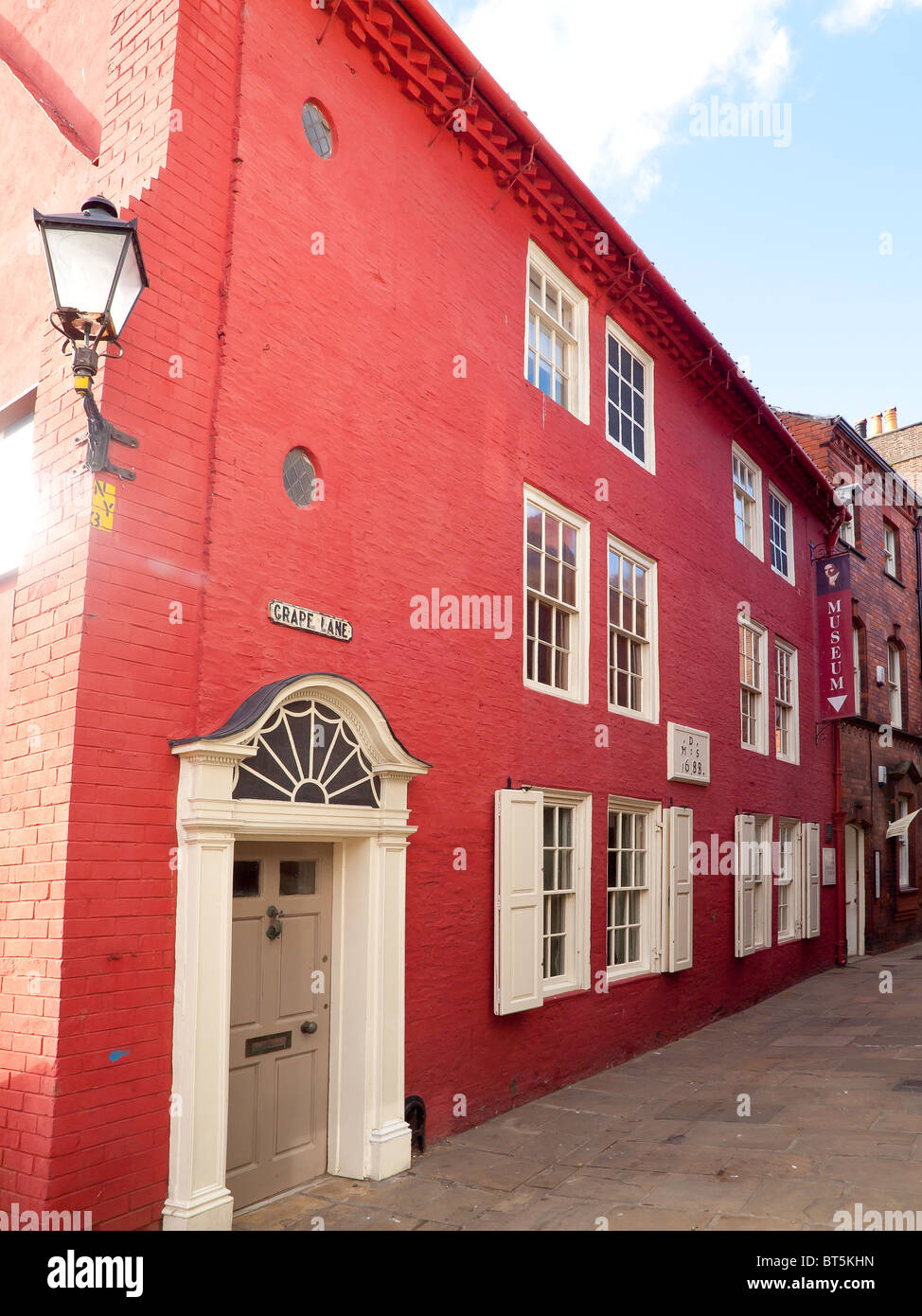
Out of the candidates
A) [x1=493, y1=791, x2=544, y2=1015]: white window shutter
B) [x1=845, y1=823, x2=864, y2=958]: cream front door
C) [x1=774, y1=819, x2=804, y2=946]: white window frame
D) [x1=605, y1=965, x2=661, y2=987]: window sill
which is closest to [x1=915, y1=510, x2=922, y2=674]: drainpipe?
[x1=845, y1=823, x2=864, y2=958]: cream front door

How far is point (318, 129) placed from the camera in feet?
22.4

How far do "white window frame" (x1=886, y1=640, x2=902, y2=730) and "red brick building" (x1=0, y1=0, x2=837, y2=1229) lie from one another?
11.6 m

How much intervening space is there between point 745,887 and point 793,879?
279cm

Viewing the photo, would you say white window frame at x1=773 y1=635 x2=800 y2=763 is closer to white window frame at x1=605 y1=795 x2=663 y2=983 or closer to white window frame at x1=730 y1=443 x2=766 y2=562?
white window frame at x1=730 y1=443 x2=766 y2=562

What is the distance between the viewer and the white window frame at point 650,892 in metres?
10.2

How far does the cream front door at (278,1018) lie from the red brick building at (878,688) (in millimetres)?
13510

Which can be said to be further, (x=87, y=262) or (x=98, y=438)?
(x=98, y=438)

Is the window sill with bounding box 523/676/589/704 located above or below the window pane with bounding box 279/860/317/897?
above

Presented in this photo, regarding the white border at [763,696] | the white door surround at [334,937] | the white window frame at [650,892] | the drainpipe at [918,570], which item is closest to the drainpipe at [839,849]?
the white border at [763,696]

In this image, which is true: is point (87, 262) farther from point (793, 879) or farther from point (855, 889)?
point (855, 889)

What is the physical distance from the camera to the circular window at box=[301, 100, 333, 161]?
6727 millimetres

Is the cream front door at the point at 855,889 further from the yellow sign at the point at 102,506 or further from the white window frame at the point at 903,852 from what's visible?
the yellow sign at the point at 102,506

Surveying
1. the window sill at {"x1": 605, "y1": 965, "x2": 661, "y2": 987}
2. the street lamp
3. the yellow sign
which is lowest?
the window sill at {"x1": 605, "y1": 965, "x2": 661, "y2": 987}

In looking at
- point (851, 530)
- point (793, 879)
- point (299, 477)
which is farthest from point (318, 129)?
point (851, 530)
